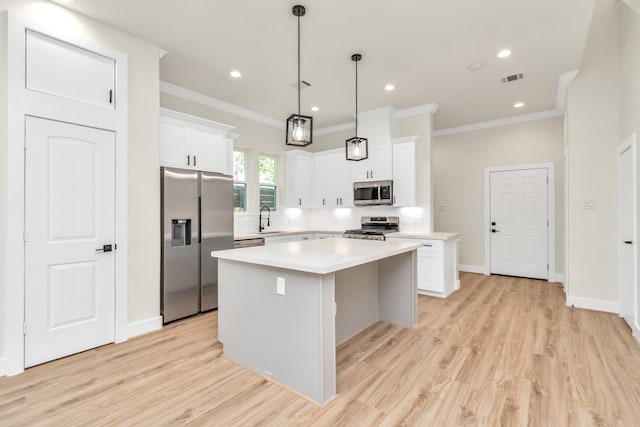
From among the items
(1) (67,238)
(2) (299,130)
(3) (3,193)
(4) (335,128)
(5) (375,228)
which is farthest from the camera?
(4) (335,128)

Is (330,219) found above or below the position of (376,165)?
below

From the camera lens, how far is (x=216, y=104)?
493 centimetres

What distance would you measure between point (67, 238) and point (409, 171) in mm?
4493

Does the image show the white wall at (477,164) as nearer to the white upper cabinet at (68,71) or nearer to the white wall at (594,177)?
the white wall at (594,177)

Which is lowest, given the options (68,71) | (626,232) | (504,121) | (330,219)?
(626,232)

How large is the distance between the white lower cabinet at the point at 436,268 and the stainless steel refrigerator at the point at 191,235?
2764 millimetres

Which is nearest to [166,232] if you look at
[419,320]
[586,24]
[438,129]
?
[419,320]

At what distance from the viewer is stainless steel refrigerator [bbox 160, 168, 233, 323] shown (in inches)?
135

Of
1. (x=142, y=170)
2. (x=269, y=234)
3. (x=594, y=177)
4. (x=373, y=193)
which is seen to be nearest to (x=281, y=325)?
(x=142, y=170)

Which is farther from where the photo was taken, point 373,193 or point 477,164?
point 477,164

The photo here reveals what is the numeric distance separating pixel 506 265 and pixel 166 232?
5.83 m

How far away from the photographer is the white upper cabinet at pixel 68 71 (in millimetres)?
2541

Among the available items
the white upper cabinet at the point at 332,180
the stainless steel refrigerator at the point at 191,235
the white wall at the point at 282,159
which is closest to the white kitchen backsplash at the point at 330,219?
the white wall at the point at 282,159

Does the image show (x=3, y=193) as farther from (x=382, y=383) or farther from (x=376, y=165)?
(x=376, y=165)
